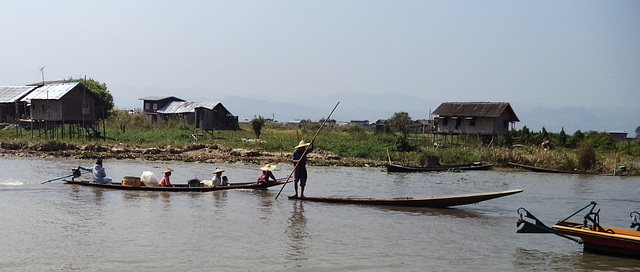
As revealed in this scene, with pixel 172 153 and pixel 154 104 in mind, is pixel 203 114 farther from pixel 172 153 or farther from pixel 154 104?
pixel 154 104

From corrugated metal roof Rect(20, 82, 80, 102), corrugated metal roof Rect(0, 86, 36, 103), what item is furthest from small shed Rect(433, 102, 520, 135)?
corrugated metal roof Rect(0, 86, 36, 103)

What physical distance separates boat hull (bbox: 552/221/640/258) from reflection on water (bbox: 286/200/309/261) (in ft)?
14.4

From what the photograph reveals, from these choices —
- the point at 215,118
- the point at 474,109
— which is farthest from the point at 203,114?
the point at 474,109

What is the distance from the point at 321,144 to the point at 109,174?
12755 millimetres

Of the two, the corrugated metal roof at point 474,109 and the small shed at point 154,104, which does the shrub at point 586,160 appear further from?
the small shed at point 154,104

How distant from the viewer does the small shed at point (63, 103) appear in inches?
1328

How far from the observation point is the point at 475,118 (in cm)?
3822

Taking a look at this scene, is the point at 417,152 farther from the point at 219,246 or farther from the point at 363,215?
the point at 219,246

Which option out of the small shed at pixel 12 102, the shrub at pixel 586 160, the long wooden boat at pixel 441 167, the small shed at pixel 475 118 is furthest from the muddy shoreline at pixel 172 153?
the small shed at pixel 475 118

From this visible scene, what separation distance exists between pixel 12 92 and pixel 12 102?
228 cm

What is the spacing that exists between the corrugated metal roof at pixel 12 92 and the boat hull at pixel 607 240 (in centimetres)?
3810

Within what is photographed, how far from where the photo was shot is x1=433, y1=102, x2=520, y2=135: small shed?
37.5m

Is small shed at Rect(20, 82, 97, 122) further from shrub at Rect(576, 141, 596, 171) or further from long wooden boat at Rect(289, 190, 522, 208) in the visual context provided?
shrub at Rect(576, 141, 596, 171)

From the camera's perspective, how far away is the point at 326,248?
9.84m
